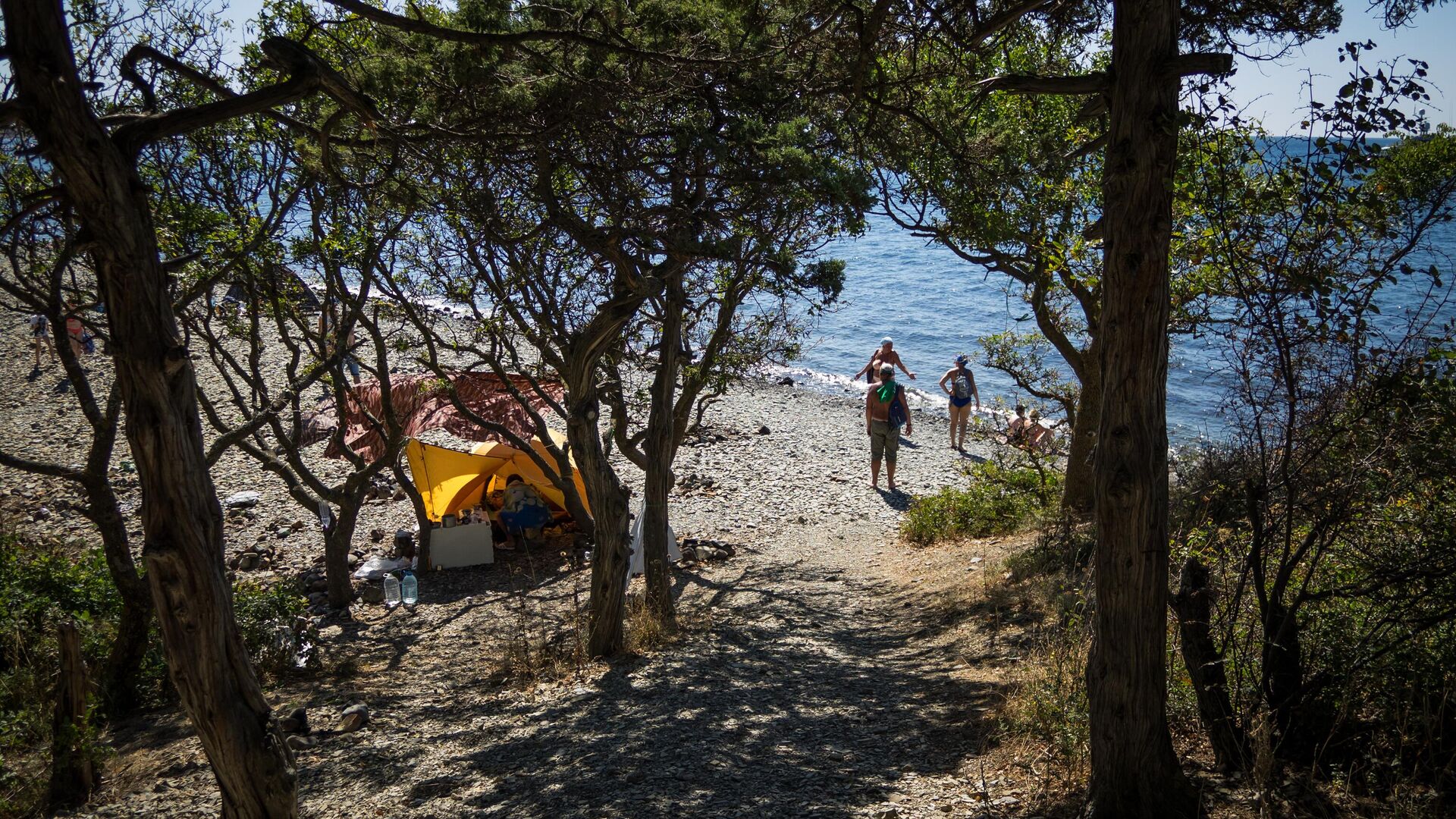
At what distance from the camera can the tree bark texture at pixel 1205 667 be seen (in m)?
4.30

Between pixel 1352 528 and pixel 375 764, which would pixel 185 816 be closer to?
pixel 375 764

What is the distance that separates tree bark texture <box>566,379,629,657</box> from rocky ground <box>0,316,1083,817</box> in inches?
10.1

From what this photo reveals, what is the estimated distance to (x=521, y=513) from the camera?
537 inches

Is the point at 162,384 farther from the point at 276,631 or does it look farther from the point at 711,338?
the point at 711,338

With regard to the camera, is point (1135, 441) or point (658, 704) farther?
point (658, 704)

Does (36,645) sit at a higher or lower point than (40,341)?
lower

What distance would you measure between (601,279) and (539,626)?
350 centimetres

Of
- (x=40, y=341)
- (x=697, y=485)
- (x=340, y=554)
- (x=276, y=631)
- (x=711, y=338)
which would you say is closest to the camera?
(x=276, y=631)

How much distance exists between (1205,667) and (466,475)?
1116 centimetres

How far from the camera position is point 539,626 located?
9.67 meters

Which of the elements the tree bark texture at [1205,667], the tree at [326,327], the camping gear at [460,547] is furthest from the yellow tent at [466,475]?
the tree bark texture at [1205,667]

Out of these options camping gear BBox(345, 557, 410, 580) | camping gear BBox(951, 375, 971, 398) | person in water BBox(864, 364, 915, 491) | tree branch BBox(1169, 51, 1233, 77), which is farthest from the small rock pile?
tree branch BBox(1169, 51, 1233, 77)

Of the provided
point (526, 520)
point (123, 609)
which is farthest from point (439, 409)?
point (123, 609)

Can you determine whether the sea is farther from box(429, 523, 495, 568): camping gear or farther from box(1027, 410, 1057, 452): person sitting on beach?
box(429, 523, 495, 568): camping gear
